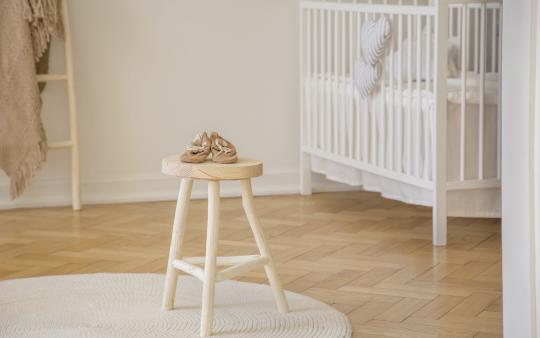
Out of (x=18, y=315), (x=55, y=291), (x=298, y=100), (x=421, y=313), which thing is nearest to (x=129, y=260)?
(x=55, y=291)

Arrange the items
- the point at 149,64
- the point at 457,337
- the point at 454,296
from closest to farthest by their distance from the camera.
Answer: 1. the point at 457,337
2. the point at 454,296
3. the point at 149,64

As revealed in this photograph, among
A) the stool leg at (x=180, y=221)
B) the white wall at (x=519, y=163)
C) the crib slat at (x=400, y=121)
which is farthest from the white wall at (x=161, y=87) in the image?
the white wall at (x=519, y=163)

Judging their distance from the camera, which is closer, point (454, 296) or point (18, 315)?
point (18, 315)

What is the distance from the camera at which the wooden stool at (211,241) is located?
97.2 inches

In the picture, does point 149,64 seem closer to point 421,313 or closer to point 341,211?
point 341,211

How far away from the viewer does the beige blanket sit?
4055 mm

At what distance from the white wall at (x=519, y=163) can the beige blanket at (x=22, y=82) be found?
8.22 feet

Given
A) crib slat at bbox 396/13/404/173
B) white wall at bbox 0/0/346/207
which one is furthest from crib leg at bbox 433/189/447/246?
white wall at bbox 0/0/346/207

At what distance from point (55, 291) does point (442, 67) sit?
1.44m

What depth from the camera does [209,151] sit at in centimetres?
255

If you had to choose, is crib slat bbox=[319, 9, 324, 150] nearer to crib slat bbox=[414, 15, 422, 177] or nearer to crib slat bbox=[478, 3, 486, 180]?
crib slat bbox=[414, 15, 422, 177]

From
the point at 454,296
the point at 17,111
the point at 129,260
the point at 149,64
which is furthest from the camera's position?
the point at 149,64

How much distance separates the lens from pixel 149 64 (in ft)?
14.5

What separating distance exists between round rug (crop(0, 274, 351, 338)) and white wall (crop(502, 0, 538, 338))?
55 cm
